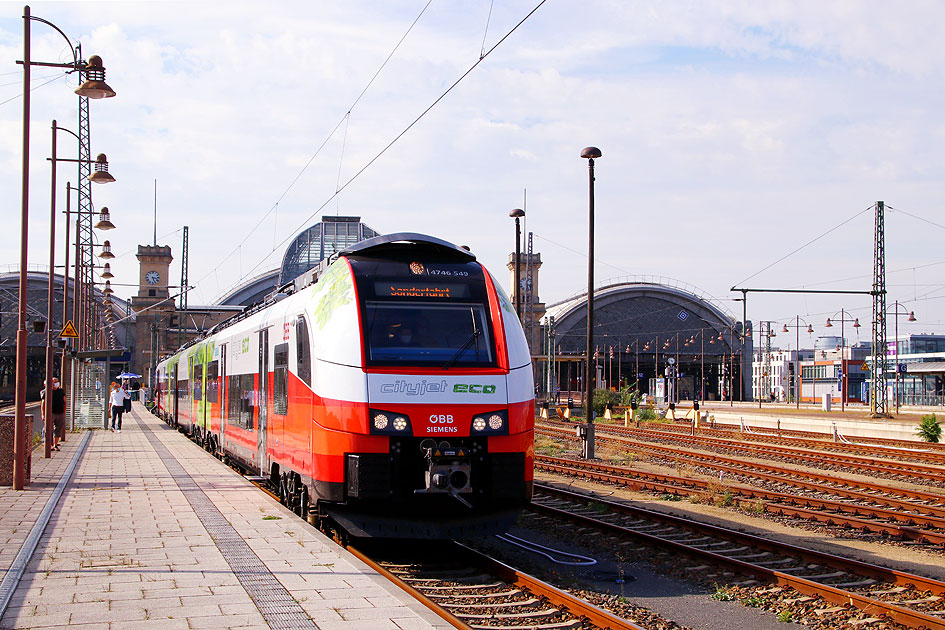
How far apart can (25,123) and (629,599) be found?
12.7m

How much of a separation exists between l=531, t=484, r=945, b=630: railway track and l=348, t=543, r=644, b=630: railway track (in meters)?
2.11

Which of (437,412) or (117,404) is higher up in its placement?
(437,412)

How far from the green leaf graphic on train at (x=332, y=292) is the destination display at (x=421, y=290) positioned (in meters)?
0.34

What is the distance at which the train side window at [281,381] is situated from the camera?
1248 cm

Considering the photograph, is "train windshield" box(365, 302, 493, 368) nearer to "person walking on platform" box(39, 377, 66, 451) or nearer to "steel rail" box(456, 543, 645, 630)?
"steel rail" box(456, 543, 645, 630)

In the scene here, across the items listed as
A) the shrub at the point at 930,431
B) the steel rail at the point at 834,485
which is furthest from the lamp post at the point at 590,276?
the shrub at the point at 930,431

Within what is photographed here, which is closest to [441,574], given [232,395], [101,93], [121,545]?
[121,545]

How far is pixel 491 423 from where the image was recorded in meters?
10.2

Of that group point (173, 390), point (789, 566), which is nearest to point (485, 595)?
point (789, 566)

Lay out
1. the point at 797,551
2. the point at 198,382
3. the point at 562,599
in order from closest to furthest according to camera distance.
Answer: the point at 562,599
the point at 797,551
the point at 198,382

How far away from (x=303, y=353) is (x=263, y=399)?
11.3ft

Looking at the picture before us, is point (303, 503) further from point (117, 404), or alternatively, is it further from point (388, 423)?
point (117, 404)

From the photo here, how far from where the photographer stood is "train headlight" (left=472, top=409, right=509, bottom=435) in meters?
10.1

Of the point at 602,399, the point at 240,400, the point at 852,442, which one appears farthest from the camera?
the point at 602,399
